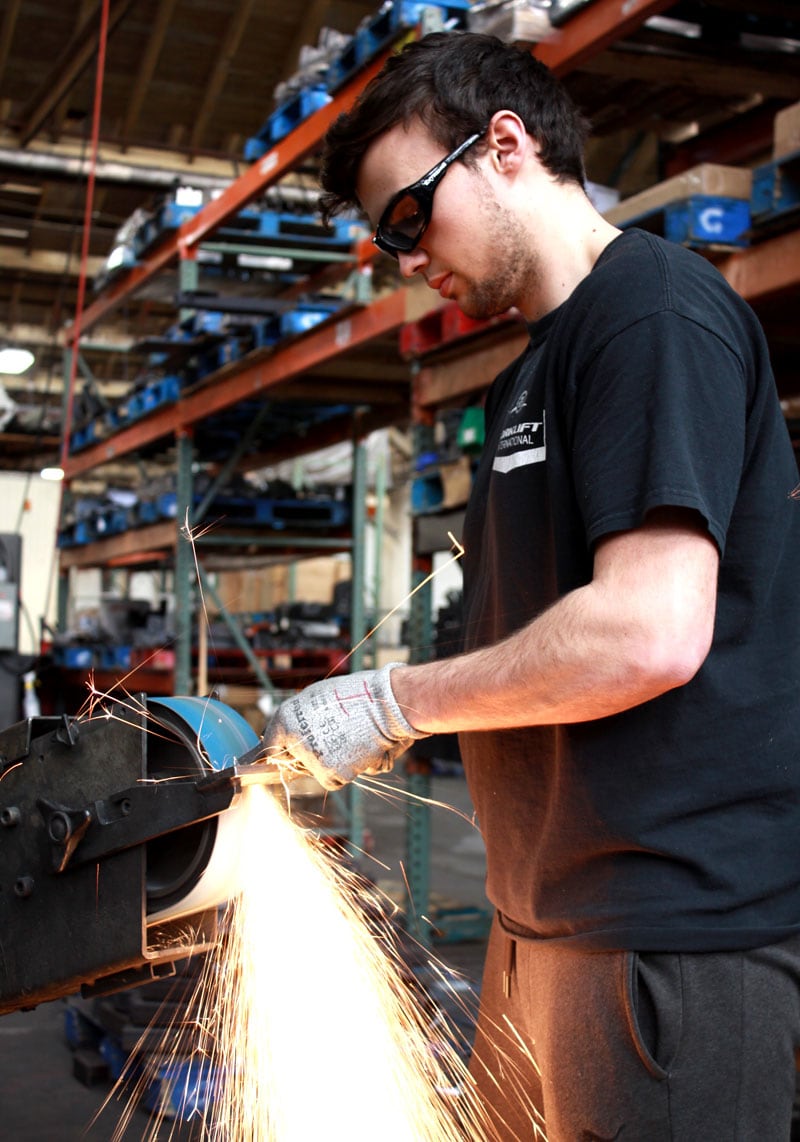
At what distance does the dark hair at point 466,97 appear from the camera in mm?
1662

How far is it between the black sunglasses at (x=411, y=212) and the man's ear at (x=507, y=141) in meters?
0.02

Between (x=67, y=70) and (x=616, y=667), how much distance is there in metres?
10.1

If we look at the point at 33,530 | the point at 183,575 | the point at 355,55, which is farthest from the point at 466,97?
the point at 33,530

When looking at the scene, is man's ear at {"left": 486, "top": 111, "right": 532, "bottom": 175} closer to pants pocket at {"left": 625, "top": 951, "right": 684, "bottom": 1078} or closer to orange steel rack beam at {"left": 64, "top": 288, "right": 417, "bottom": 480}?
pants pocket at {"left": 625, "top": 951, "right": 684, "bottom": 1078}

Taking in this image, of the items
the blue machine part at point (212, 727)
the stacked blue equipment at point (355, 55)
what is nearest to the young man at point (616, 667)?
the blue machine part at point (212, 727)

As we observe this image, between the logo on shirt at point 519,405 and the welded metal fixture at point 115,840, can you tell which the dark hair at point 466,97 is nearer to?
the logo on shirt at point 519,405

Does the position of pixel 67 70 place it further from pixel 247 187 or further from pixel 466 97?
pixel 466 97

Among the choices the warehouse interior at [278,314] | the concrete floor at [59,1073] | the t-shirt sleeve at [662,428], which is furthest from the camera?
the warehouse interior at [278,314]

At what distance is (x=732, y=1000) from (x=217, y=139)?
1207cm

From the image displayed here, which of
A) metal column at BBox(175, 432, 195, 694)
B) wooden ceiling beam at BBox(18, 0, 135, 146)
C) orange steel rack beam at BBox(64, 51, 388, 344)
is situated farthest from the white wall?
metal column at BBox(175, 432, 195, 694)

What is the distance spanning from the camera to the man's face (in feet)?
5.47

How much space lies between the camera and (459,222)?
1686 millimetres

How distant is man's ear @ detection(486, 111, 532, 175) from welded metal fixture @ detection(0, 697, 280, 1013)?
90 centimetres

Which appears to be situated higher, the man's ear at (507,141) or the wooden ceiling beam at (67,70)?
the wooden ceiling beam at (67,70)
